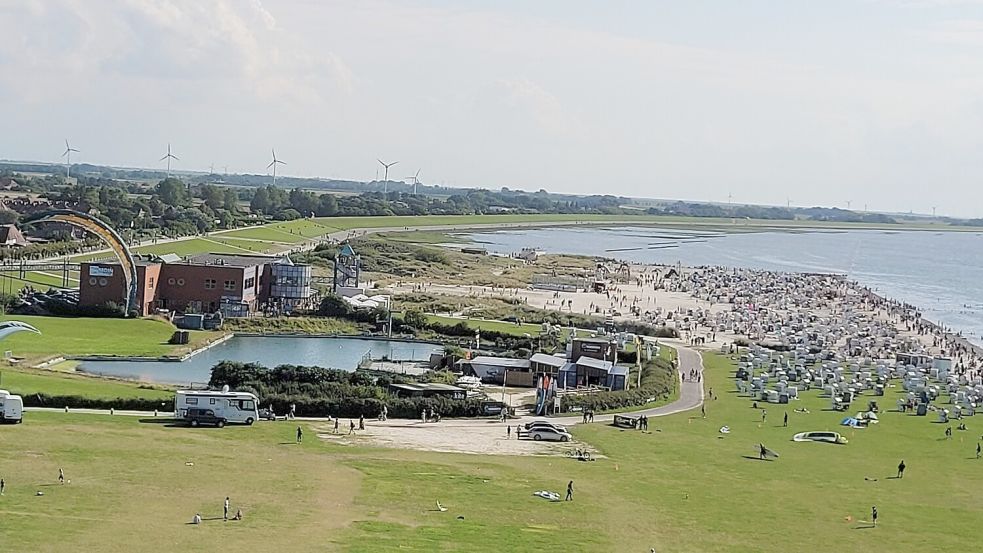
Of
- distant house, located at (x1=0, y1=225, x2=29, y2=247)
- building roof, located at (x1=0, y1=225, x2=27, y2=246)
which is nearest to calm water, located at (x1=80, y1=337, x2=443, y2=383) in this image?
distant house, located at (x1=0, y1=225, x2=29, y2=247)

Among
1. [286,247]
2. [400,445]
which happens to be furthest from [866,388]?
[286,247]

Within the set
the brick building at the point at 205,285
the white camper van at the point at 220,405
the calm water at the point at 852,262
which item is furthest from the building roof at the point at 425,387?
the calm water at the point at 852,262

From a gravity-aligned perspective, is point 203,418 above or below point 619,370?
below

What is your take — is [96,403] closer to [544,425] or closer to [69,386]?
[69,386]

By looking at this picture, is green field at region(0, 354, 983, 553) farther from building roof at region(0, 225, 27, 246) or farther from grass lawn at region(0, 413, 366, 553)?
building roof at region(0, 225, 27, 246)

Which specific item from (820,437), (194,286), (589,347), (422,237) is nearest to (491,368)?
(589,347)
